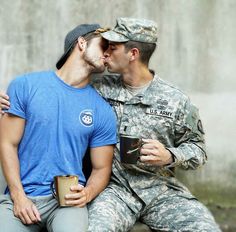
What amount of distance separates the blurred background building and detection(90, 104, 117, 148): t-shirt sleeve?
2.06 feet

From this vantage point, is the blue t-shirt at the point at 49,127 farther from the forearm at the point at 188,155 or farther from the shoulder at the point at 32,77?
the forearm at the point at 188,155

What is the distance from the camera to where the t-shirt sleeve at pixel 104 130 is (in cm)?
400

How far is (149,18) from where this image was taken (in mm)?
4406

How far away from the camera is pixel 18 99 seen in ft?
12.6

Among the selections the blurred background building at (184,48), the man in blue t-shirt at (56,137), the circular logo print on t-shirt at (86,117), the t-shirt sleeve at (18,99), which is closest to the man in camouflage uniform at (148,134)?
the man in blue t-shirt at (56,137)

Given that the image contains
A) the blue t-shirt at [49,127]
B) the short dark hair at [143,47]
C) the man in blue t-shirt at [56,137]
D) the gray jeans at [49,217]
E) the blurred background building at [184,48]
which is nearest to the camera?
the gray jeans at [49,217]

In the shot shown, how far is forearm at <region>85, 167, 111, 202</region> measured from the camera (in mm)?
3920

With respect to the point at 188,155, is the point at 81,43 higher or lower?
higher

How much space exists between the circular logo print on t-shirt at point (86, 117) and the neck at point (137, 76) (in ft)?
1.16

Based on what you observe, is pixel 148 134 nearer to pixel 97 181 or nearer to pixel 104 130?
pixel 104 130

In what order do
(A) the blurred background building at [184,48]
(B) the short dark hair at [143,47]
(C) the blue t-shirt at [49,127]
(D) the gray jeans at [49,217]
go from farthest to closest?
(A) the blurred background building at [184,48] < (B) the short dark hair at [143,47] < (C) the blue t-shirt at [49,127] < (D) the gray jeans at [49,217]

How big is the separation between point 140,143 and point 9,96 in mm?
916

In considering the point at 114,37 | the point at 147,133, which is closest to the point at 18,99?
the point at 114,37

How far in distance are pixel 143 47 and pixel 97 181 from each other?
94cm
